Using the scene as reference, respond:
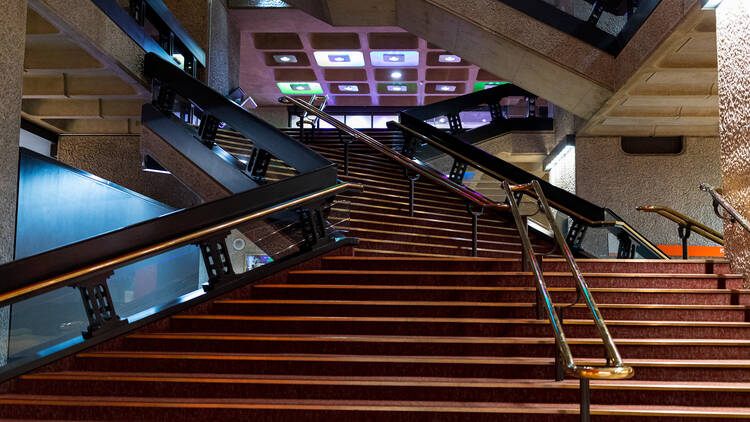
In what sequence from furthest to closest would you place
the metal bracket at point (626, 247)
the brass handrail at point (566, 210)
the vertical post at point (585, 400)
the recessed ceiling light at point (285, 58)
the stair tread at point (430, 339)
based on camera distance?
the recessed ceiling light at point (285, 58), the metal bracket at point (626, 247), the brass handrail at point (566, 210), the stair tread at point (430, 339), the vertical post at point (585, 400)

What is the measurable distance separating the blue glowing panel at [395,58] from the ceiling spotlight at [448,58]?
0.51 m

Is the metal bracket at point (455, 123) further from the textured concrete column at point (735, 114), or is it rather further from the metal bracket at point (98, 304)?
the metal bracket at point (98, 304)

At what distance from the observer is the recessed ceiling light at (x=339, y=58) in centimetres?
1291

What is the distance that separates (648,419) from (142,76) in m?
6.34

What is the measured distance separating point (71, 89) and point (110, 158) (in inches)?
81.8

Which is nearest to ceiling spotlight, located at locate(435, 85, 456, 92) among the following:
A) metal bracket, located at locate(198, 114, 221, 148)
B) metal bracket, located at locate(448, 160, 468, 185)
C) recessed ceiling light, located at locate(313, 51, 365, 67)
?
recessed ceiling light, located at locate(313, 51, 365, 67)

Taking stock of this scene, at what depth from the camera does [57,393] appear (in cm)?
335

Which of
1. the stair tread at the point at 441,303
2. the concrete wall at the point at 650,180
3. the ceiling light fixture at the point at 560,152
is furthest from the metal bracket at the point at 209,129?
the concrete wall at the point at 650,180

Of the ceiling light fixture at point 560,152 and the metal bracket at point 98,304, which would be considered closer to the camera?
A: the metal bracket at point 98,304

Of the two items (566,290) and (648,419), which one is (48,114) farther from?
(648,419)

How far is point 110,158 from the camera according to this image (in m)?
9.30

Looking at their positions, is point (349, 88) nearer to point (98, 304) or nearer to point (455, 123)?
point (455, 123)

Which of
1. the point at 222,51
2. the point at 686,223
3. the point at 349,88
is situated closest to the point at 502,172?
the point at 686,223

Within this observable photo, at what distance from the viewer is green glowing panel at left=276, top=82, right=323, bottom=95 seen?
49.8ft
